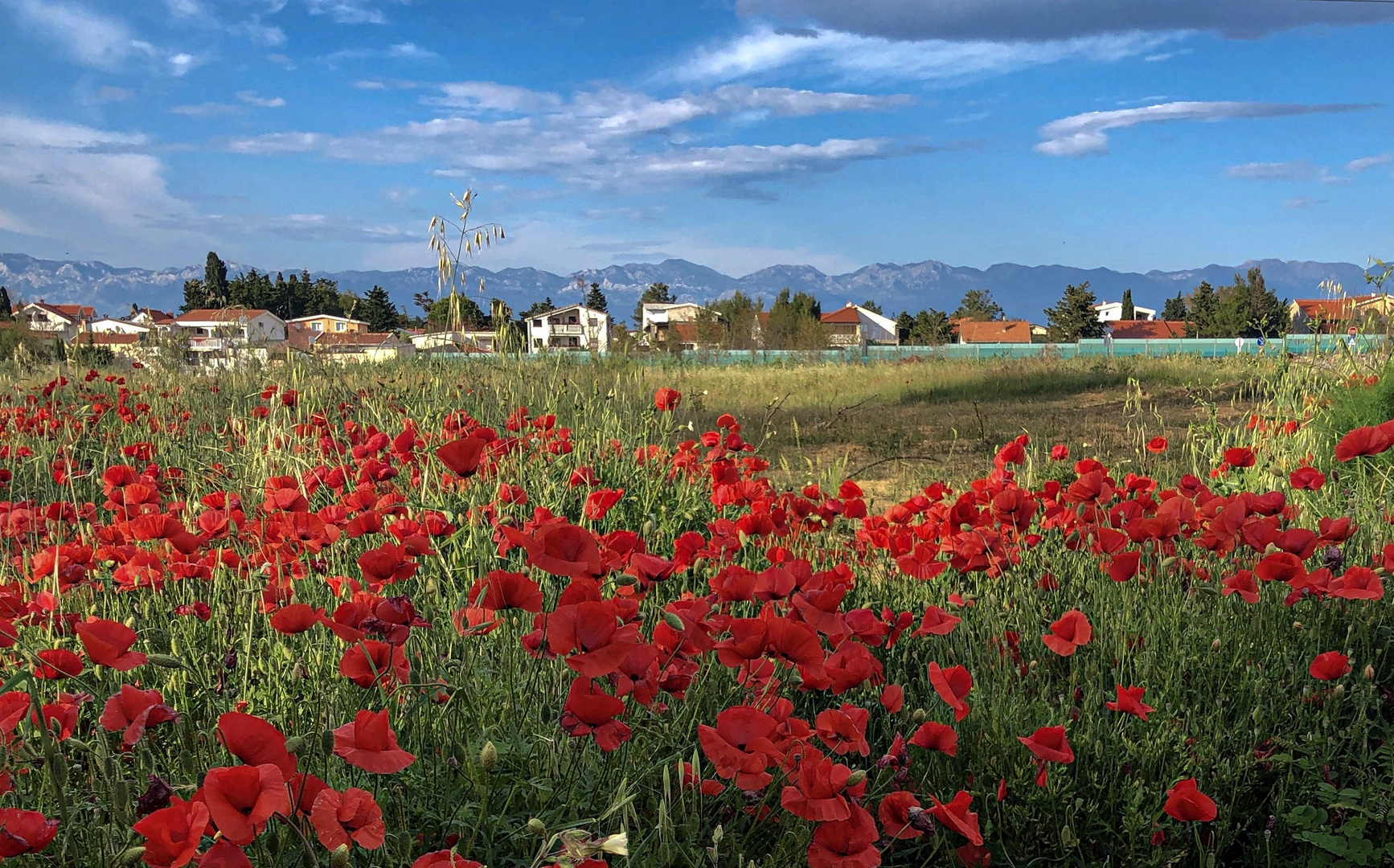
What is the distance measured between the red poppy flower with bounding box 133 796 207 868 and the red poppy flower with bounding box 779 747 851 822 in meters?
0.62

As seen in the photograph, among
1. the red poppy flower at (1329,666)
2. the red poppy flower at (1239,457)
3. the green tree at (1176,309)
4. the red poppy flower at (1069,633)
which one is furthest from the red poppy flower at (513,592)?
the green tree at (1176,309)

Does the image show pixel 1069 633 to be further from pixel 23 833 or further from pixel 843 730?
pixel 23 833

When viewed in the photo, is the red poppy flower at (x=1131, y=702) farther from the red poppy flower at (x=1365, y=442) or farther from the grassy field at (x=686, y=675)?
the red poppy flower at (x=1365, y=442)

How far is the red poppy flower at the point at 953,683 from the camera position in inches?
55.1

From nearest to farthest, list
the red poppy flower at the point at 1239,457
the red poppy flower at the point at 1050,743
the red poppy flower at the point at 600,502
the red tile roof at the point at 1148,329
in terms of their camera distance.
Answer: the red poppy flower at the point at 1050,743, the red poppy flower at the point at 600,502, the red poppy flower at the point at 1239,457, the red tile roof at the point at 1148,329

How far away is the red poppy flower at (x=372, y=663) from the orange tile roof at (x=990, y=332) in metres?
67.4

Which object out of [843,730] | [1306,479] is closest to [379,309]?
[1306,479]

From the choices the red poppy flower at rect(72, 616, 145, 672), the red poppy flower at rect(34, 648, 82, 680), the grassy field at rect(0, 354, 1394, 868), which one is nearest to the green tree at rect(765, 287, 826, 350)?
the grassy field at rect(0, 354, 1394, 868)

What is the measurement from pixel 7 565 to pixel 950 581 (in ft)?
9.73

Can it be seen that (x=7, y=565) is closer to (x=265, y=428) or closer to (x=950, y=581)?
(x=265, y=428)

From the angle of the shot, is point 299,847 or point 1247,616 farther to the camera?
point 1247,616

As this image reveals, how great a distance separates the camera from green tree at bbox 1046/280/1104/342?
55.6 metres

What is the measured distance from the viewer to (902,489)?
5742mm

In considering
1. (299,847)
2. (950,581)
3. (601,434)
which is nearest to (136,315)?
(601,434)
